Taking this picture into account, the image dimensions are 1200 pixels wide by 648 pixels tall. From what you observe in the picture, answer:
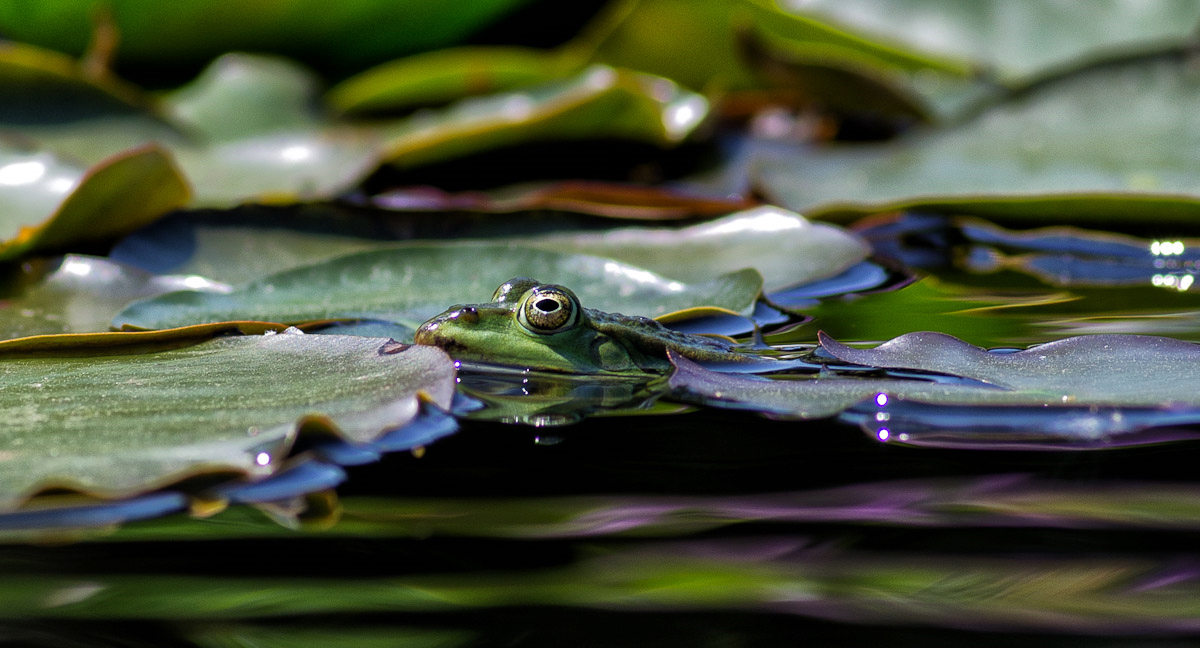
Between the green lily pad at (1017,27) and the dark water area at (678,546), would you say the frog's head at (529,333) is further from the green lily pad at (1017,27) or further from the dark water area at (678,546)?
the green lily pad at (1017,27)

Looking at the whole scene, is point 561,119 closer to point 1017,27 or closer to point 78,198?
point 78,198

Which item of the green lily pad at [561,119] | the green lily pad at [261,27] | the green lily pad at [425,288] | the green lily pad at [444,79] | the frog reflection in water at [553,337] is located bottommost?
the frog reflection in water at [553,337]

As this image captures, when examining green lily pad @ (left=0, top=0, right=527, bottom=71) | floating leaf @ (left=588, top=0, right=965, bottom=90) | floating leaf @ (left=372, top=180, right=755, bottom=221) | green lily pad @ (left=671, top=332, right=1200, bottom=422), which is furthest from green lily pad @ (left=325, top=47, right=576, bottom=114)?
green lily pad @ (left=671, top=332, right=1200, bottom=422)

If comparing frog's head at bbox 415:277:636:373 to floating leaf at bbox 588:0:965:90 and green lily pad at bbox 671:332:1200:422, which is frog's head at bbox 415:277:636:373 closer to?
green lily pad at bbox 671:332:1200:422

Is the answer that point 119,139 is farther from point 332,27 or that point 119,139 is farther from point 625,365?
point 625,365

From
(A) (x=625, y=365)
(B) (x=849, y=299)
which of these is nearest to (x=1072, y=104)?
(B) (x=849, y=299)

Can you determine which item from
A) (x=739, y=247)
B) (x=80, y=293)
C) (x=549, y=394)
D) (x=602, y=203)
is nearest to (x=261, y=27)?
(x=602, y=203)

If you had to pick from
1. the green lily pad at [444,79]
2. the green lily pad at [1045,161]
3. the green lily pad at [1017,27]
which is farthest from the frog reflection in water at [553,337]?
the green lily pad at [1017,27]
